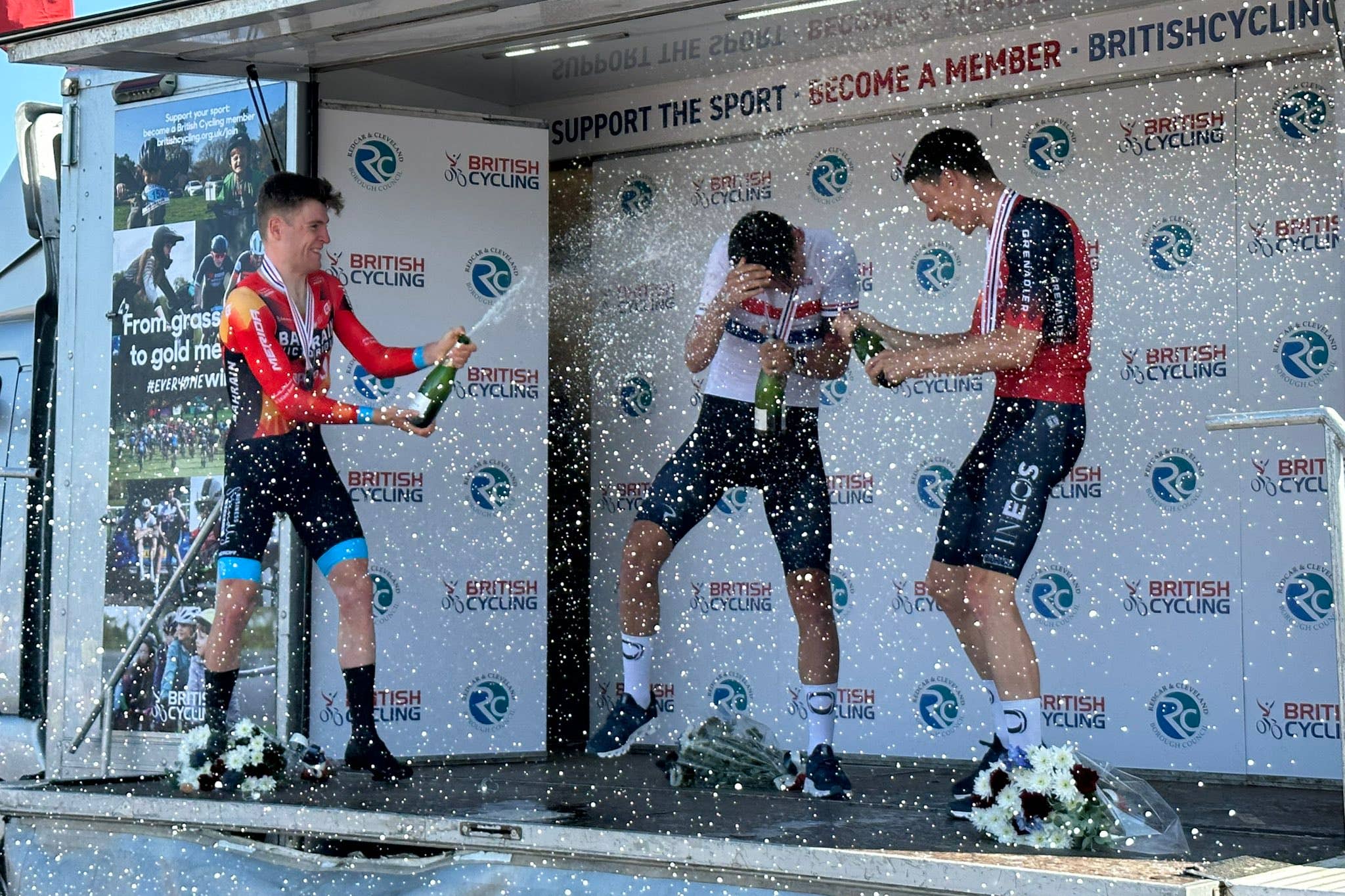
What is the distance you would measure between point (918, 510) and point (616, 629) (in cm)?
180

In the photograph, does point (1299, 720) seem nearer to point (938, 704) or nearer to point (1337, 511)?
point (938, 704)

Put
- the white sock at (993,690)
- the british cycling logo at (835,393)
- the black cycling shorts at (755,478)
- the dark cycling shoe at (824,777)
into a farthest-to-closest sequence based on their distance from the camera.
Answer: the british cycling logo at (835,393), the black cycling shorts at (755,478), the dark cycling shoe at (824,777), the white sock at (993,690)

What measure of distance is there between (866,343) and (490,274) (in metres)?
2.61

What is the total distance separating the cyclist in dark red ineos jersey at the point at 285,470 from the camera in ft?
22.2

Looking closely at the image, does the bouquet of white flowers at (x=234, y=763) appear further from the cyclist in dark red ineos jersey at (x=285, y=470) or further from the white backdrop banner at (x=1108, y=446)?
the white backdrop banner at (x=1108, y=446)

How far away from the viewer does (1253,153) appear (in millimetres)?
6930

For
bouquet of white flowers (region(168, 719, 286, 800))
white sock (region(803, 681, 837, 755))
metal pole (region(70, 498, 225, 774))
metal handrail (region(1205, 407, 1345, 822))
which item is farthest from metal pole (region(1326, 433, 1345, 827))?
metal pole (region(70, 498, 225, 774))

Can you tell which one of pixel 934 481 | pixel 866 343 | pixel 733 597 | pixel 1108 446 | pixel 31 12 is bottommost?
pixel 733 597

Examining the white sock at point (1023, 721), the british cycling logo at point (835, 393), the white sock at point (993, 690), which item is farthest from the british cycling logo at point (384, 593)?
the white sock at point (1023, 721)

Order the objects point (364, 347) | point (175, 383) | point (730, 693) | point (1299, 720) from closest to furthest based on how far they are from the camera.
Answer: point (1299, 720)
point (364, 347)
point (175, 383)
point (730, 693)

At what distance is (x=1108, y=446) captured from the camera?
732 centimetres

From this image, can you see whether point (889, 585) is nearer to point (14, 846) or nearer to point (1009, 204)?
point (1009, 204)

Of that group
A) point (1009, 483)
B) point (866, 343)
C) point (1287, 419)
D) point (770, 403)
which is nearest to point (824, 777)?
point (1009, 483)

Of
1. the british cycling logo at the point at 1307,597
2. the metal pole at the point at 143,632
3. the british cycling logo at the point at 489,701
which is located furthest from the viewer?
the british cycling logo at the point at 489,701
